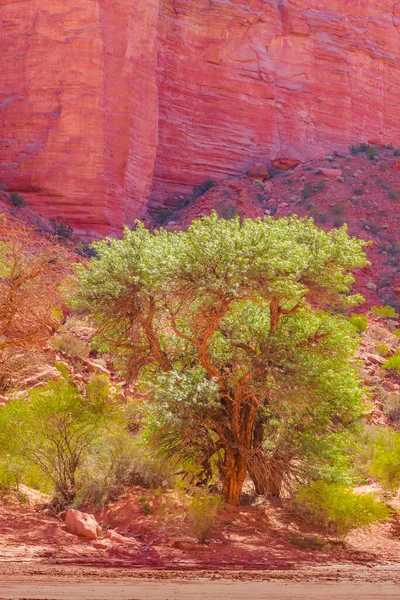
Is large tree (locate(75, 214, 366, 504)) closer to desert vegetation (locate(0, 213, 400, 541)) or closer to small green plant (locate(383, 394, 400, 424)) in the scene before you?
desert vegetation (locate(0, 213, 400, 541))

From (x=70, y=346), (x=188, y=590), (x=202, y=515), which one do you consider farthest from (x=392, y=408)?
(x=188, y=590)

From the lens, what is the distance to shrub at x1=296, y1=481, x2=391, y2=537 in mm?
12688

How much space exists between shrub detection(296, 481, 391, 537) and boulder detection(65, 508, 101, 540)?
3.39 meters

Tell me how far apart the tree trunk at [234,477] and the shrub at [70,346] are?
30.2ft

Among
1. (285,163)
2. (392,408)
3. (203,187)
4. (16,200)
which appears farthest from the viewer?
(285,163)

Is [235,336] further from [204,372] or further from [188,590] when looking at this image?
[188,590]

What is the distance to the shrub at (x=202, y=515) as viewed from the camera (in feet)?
39.2

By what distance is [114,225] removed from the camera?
111 ft

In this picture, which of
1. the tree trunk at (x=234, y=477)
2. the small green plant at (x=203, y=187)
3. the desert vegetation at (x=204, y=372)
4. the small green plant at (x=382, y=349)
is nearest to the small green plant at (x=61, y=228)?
the small green plant at (x=203, y=187)

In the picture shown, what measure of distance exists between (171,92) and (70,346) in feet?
72.6

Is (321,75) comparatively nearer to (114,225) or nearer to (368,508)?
(114,225)

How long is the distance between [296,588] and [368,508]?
412cm

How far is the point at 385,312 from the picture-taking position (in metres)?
32.2

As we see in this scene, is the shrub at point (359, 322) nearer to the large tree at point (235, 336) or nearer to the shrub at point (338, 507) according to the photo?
the large tree at point (235, 336)
